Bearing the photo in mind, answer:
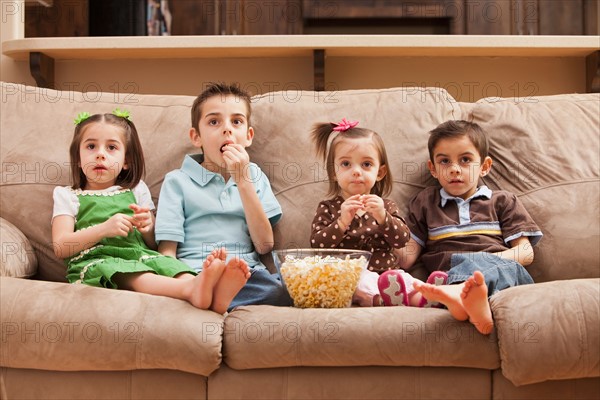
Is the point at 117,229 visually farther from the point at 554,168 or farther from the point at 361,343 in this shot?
the point at 554,168

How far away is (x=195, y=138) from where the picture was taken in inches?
80.4

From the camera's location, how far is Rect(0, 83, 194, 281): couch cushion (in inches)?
77.9

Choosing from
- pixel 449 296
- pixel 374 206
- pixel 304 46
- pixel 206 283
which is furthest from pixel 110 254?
pixel 304 46

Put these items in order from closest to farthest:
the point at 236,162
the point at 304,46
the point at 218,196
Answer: the point at 236,162, the point at 218,196, the point at 304,46

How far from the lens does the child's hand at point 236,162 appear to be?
1897 mm

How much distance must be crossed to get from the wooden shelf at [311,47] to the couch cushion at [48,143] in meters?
0.48

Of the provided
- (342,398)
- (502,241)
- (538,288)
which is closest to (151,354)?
(342,398)

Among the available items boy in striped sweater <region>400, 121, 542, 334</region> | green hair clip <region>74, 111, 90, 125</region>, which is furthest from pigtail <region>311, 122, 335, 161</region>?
green hair clip <region>74, 111, 90, 125</region>

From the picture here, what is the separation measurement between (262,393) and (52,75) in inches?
70.5

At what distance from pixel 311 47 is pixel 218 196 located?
827 millimetres

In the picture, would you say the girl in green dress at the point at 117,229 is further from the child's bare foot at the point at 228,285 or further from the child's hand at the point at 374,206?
the child's hand at the point at 374,206

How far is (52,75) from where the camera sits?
110 inches

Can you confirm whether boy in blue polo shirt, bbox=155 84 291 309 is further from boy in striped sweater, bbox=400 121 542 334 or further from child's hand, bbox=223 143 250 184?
boy in striped sweater, bbox=400 121 542 334

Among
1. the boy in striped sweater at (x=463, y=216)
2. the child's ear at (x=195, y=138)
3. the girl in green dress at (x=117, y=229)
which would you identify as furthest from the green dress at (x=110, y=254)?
the boy in striped sweater at (x=463, y=216)
